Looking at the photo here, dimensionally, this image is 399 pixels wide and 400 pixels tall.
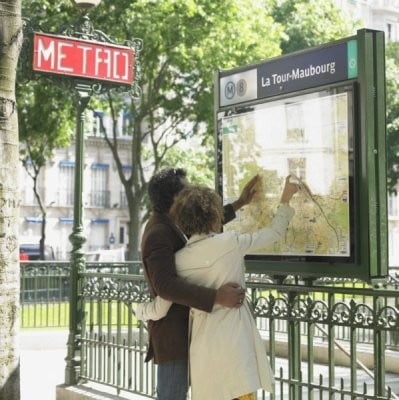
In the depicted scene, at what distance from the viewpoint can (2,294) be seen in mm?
5840

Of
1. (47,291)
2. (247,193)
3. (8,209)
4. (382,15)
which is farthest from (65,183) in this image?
(247,193)

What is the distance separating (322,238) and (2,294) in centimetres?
→ 222

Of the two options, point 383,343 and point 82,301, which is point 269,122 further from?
point 82,301

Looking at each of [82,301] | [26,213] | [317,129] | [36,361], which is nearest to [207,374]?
[317,129]

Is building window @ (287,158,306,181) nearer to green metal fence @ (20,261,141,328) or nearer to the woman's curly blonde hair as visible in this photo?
the woman's curly blonde hair

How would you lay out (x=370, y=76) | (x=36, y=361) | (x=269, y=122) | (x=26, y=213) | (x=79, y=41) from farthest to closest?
(x=26, y=213)
(x=36, y=361)
(x=79, y=41)
(x=269, y=122)
(x=370, y=76)

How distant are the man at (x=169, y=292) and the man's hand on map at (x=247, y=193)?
1.97 ft

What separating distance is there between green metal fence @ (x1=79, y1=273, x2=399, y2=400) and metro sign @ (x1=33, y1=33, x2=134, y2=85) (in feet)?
6.59

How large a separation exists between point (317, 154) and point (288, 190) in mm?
316

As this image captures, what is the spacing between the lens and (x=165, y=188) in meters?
5.26

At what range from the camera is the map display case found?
4.96m

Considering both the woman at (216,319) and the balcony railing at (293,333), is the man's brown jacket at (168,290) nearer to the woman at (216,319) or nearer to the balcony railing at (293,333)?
the woman at (216,319)

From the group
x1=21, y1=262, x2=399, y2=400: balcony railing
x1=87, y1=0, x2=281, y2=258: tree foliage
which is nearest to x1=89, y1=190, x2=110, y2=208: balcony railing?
x1=87, y1=0, x2=281, y2=258: tree foliage

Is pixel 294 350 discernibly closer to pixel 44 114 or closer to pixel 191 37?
pixel 191 37
